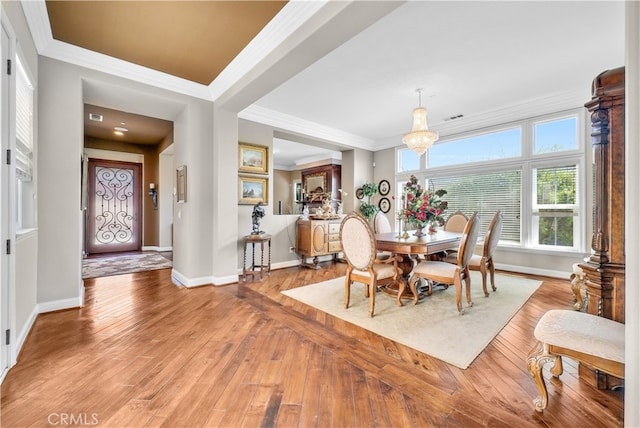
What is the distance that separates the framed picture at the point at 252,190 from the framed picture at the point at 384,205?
3.10 m

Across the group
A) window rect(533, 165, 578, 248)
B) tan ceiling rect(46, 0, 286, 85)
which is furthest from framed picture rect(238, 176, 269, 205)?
window rect(533, 165, 578, 248)

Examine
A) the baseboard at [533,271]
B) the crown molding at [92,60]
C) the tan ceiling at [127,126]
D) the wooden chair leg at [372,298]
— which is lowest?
the baseboard at [533,271]

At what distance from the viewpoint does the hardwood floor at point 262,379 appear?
1375 millimetres

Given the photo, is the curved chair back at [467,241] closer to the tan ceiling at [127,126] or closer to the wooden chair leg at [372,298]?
the wooden chair leg at [372,298]

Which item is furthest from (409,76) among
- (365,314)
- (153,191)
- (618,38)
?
(153,191)

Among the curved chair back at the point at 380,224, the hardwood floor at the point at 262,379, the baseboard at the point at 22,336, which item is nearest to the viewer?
the hardwood floor at the point at 262,379

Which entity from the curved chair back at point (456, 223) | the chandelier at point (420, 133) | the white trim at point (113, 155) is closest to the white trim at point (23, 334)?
the chandelier at point (420, 133)

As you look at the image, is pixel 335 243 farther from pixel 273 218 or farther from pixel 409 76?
pixel 409 76

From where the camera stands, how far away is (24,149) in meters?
2.25

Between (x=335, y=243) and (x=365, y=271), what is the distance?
2.56m

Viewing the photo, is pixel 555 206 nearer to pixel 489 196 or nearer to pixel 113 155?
pixel 489 196

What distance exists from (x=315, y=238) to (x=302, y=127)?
2.18 meters

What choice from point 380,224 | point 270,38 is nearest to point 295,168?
point 380,224

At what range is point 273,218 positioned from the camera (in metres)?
4.98
